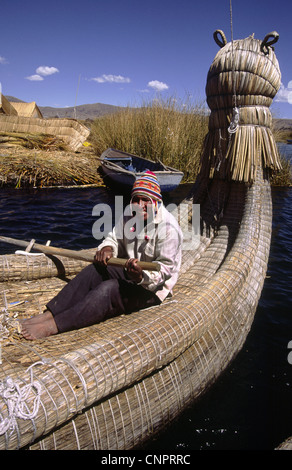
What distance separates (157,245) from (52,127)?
12.9 metres

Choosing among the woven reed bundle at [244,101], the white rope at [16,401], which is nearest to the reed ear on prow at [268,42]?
the woven reed bundle at [244,101]

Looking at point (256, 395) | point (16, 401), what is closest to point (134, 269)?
point (16, 401)

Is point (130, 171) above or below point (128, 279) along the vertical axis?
above

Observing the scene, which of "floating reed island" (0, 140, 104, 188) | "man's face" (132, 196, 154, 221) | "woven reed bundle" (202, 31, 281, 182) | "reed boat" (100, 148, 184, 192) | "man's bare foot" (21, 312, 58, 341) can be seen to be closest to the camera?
"man's bare foot" (21, 312, 58, 341)

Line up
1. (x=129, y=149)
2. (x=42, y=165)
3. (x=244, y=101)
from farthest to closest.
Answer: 1. (x=129, y=149)
2. (x=42, y=165)
3. (x=244, y=101)

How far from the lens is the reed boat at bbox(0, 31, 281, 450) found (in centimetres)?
150

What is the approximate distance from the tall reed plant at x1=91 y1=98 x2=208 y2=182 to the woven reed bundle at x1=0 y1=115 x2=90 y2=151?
2.33 metres

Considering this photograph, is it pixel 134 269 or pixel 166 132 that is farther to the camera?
pixel 166 132
